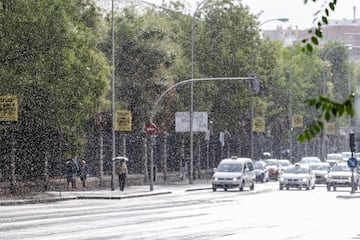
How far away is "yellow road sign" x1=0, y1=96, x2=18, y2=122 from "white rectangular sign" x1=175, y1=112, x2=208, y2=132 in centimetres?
2530

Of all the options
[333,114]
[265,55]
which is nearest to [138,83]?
[265,55]

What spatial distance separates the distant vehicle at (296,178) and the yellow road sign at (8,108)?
2238 centimetres

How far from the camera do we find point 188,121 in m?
70.1

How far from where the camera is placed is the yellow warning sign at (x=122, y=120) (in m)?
57.3

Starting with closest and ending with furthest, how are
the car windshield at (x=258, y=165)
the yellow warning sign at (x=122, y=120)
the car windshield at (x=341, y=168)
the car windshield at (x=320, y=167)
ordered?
the yellow warning sign at (x=122, y=120) < the car windshield at (x=341, y=168) < the car windshield at (x=320, y=167) < the car windshield at (x=258, y=165)

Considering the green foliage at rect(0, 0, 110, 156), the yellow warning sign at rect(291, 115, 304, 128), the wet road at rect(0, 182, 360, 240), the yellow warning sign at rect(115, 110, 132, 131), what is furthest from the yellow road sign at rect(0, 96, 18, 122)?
the yellow warning sign at rect(291, 115, 304, 128)

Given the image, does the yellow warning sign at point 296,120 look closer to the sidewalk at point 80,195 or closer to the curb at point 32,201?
the sidewalk at point 80,195

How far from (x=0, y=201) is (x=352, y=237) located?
19994 millimetres

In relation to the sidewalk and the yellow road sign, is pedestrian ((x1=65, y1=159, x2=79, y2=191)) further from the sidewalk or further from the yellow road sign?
the yellow road sign

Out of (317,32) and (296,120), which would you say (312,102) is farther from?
(296,120)

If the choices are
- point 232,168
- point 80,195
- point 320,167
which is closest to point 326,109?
point 80,195

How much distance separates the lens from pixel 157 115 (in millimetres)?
70250

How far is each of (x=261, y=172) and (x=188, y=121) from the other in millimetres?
9708

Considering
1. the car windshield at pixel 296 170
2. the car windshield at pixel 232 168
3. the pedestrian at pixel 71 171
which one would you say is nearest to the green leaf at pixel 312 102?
the pedestrian at pixel 71 171
